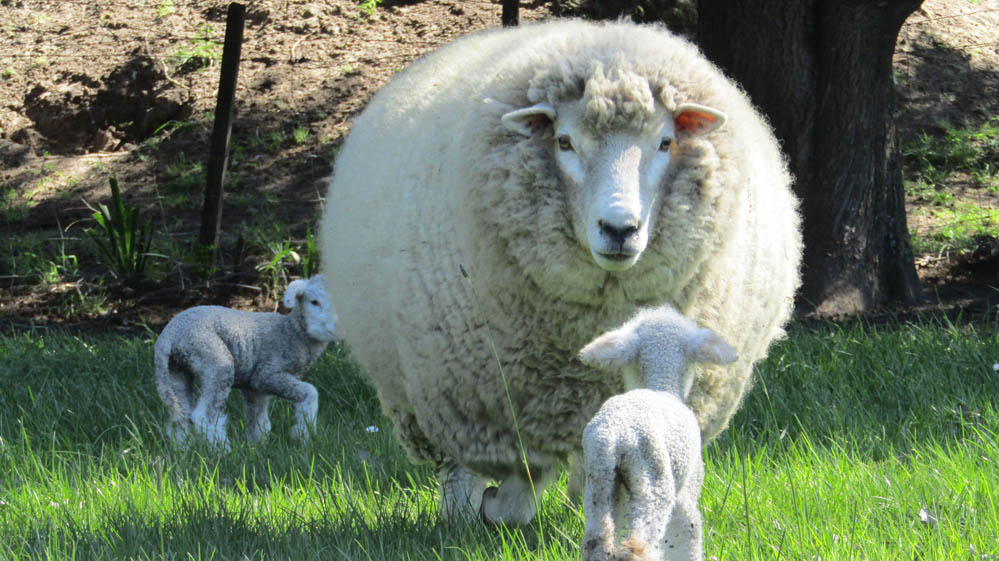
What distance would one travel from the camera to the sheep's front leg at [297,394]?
4.61m

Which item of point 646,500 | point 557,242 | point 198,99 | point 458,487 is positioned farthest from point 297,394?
point 198,99

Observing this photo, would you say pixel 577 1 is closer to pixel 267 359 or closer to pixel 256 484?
pixel 267 359

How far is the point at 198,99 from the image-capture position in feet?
31.3

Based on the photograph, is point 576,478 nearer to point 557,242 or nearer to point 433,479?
point 433,479

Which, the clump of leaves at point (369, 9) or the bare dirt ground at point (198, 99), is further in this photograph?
the clump of leaves at point (369, 9)

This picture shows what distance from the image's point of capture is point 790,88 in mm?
6156

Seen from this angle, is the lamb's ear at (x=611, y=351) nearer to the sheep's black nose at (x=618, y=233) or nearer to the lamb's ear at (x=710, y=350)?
the lamb's ear at (x=710, y=350)

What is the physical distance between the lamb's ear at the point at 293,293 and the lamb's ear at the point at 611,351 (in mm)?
2649

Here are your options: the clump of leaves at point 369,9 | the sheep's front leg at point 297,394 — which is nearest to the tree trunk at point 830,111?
the sheep's front leg at point 297,394

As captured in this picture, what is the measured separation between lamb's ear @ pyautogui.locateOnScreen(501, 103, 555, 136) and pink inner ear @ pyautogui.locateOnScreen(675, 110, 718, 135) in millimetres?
380

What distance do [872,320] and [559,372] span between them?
3265 mm

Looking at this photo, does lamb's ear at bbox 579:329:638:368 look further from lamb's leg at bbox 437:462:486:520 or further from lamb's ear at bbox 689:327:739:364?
lamb's leg at bbox 437:462:486:520

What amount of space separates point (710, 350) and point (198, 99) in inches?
315

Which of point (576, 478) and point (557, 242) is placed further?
point (576, 478)
